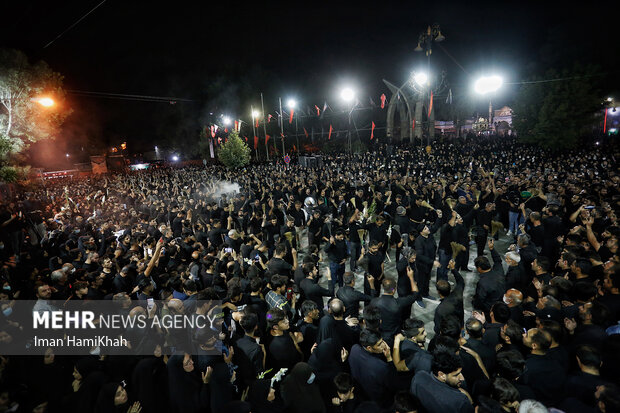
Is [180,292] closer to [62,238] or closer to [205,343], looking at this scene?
[205,343]

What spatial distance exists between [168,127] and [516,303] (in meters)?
59.9

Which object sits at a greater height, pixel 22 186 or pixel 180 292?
pixel 22 186

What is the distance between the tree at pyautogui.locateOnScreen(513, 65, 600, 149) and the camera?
22.0m

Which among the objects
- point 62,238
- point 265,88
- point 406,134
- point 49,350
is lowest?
point 49,350

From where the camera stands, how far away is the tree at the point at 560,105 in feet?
72.2

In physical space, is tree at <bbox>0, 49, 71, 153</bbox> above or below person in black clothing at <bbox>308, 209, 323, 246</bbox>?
above

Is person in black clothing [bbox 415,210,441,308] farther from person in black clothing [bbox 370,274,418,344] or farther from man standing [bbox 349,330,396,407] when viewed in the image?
man standing [bbox 349,330,396,407]

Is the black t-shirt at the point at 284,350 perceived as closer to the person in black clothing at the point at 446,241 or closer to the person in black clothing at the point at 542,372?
the person in black clothing at the point at 542,372

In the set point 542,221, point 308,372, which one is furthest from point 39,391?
point 542,221

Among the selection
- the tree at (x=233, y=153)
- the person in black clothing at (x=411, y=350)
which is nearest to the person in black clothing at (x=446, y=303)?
the person in black clothing at (x=411, y=350)

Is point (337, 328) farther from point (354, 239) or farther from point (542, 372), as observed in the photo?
point (354, 239)

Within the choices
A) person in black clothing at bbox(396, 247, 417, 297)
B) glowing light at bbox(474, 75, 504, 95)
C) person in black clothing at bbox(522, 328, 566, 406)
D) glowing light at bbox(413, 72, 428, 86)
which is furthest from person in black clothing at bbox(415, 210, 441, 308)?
glowing light at bbox(413, 72, 428, 86)

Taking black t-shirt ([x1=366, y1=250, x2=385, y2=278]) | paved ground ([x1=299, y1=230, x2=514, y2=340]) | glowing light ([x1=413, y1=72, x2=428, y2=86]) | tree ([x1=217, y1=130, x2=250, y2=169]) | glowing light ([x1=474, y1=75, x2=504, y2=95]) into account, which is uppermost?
glowing light ([x1=413, y1=72, x2=428, y2=86])

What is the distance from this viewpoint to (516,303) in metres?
3.99
